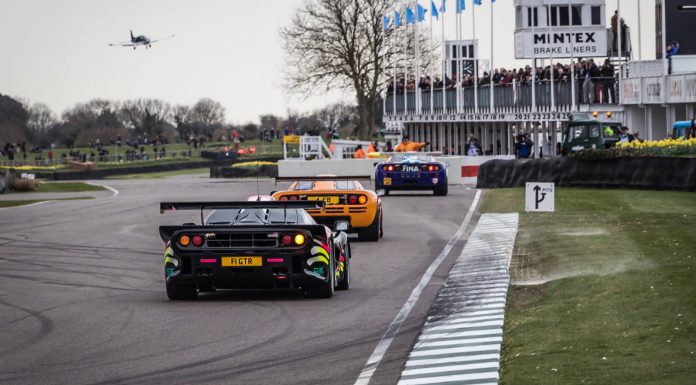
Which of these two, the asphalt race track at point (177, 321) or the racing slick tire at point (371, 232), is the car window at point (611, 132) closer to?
the asphalt race track at point (177, 321)

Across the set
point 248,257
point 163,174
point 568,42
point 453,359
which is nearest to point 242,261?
point 248,257

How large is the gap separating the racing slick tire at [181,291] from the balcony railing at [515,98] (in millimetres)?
36917

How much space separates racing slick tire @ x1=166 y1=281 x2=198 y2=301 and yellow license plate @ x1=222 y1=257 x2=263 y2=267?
459 mm

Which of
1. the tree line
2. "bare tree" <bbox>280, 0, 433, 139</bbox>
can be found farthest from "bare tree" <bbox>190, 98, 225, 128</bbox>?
"bare tree" <bbox>280, 0, 433, 139</bbox>

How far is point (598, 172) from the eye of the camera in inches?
1340

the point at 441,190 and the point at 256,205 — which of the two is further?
the point at 441,190

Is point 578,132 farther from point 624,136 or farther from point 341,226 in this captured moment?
point 341,226

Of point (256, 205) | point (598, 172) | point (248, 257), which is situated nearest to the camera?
point (248, 257)

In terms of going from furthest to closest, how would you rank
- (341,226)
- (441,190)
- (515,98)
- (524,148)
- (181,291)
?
1. (515,98)
2. (524,148)
3. (441,190)
4. (341,226)
5. (181,291)

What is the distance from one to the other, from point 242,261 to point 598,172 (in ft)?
72.1

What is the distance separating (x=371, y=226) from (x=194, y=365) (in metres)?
12.2

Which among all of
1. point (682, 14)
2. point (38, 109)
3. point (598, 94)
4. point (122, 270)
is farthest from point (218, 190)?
point (38, 109)

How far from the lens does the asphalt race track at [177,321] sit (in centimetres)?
953

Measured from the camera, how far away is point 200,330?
11602mm
